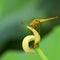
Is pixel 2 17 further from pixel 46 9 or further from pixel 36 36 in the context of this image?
pixel 36 36

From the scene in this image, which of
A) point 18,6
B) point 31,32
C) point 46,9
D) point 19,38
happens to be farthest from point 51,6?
point 31,32

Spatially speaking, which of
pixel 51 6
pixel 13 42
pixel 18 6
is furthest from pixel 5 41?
pixel 51 6

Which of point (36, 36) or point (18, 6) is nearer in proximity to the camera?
point (36, 36)

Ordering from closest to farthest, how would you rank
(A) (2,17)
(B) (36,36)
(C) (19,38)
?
(B) (36,36) → (C) (19,38) → (A) (2,17)

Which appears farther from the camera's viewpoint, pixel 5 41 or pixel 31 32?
pixel 5 41

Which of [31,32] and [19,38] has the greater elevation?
[31,32]

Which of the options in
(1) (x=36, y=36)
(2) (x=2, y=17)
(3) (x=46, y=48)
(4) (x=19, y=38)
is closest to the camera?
(1) (x=36, y=36)

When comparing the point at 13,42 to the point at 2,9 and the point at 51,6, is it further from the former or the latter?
the point at 51,6

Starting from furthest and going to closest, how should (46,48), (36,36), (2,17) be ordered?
1. (2,17)
2. (46,48)
3. (36,36)

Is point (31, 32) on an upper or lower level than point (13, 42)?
upper
